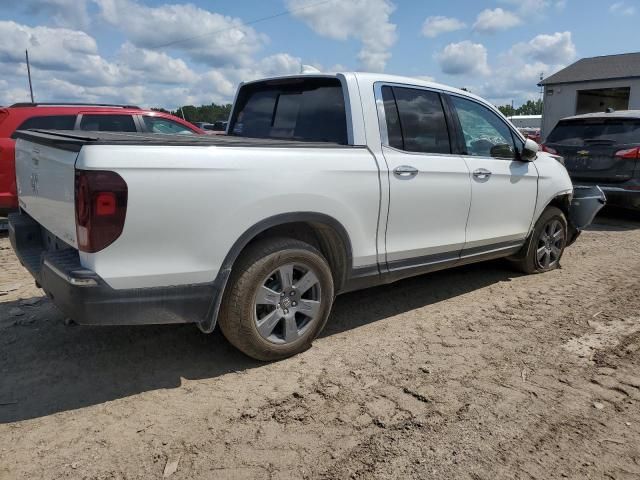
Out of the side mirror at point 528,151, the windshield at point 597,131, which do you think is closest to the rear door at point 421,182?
the side mirror at point 528,151

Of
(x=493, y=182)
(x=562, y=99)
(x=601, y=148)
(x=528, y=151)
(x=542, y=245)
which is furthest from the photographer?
(x=562, y=99)

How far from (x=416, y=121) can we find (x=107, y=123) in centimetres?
526

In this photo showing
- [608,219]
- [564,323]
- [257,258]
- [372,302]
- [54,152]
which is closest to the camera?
[54,152]

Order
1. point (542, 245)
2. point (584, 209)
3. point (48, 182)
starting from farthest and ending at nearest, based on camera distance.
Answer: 1. point (584, 209)
2. point (542, 245)
3. point (48, 182)

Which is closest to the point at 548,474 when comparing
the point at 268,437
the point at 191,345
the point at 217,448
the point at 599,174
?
the point at 268,437

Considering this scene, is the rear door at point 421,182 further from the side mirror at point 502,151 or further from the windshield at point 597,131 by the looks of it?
the windshield at point 597,131

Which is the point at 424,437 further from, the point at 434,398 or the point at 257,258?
the point at 257,258

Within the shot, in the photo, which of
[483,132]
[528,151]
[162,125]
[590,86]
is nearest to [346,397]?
[483,132]

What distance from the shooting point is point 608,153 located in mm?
8391

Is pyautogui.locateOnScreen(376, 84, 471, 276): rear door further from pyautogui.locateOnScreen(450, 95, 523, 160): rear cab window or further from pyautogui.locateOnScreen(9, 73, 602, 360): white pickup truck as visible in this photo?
pyautogui.locateOnScreen(450, 95, 523, 160): rear cab window

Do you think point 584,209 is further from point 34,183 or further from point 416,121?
point 34,183

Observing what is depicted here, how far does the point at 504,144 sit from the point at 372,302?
1.91 metres

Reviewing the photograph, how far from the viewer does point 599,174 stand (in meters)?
8.51

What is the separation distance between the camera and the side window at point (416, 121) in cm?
390
